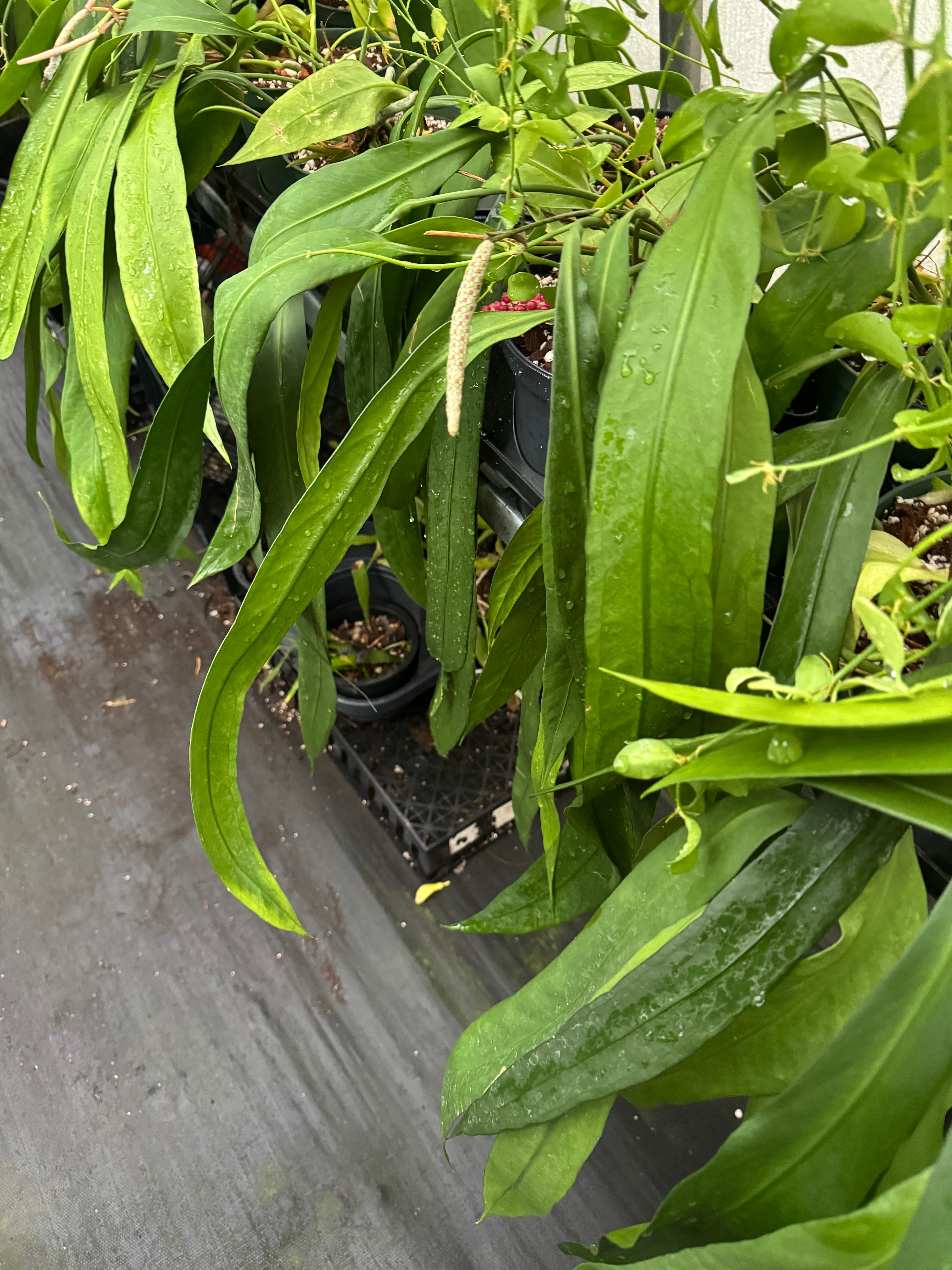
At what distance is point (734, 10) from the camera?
2.85 feet

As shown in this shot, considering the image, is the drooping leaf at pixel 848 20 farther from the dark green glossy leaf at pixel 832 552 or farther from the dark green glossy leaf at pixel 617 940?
the dark green glossy leaf at pixel 617 940

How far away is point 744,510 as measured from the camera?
378 mm

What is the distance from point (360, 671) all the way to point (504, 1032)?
0.77 meters

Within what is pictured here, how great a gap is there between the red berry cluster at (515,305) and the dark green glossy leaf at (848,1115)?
37 centimetres

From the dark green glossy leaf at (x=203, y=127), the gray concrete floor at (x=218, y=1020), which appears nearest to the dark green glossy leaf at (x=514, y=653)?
the dark green glossy leaf at (x=203, y=127)

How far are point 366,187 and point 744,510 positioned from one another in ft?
1.08

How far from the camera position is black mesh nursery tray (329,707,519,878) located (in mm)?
1038

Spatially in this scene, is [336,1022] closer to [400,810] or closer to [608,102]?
[400,810]

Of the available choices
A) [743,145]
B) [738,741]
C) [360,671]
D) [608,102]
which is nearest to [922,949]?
[738,741]

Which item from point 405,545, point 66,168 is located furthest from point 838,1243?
point 66,168

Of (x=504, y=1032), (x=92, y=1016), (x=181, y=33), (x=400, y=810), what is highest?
(x=181, y=33)

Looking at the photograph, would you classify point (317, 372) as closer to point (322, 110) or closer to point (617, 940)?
point (322, 110)

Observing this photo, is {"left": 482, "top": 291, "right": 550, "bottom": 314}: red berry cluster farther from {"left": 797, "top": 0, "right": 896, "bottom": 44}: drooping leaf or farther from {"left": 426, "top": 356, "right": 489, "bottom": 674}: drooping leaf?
{"left": 797, "top": 0, "right": 896, "bottom": 44}: drooping leaf

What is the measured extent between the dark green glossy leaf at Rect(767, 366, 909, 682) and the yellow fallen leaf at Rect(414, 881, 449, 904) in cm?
74
